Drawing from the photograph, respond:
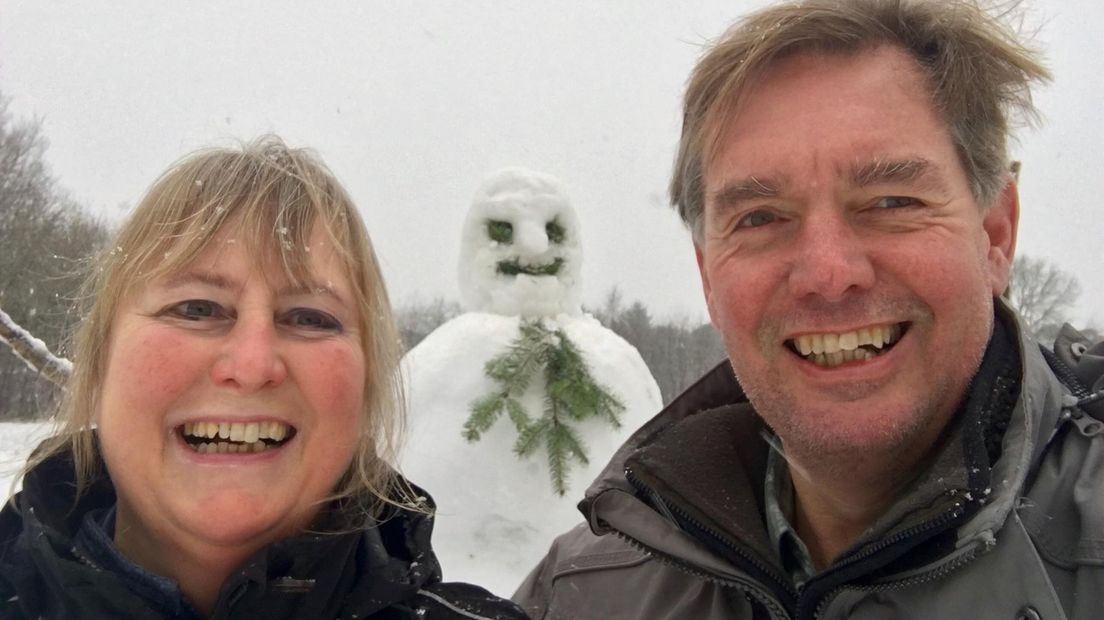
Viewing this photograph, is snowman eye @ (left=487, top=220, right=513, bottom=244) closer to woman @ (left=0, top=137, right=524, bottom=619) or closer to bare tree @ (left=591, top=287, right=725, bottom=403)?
woman @ (left=0, top=137, right=524, bottom=619)

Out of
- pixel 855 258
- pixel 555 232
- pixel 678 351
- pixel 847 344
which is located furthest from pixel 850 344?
pixel 678 351

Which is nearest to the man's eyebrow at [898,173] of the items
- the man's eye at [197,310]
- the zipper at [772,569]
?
the zipper at [772,569]

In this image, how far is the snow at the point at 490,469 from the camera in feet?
14.3

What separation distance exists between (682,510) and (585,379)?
2610 mm

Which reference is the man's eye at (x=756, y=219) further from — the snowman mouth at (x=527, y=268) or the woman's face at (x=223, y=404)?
the snowman mouth at (x=527, y=268)

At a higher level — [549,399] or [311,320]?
[311,320]

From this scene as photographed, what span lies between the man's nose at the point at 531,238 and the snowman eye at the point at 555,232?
0.34ft

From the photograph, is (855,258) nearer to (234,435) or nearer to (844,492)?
(844,492)

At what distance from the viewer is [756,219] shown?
1574mm

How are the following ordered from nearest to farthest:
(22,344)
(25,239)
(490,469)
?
(22,344)
(490,469)
(25,239)

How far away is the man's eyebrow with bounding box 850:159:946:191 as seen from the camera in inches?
56.1

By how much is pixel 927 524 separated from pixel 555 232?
3.59 metres

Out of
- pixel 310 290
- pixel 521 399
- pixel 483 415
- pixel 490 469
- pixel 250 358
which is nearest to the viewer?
pixel 250 358

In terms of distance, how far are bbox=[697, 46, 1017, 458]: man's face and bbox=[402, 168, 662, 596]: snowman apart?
2.61 meters
